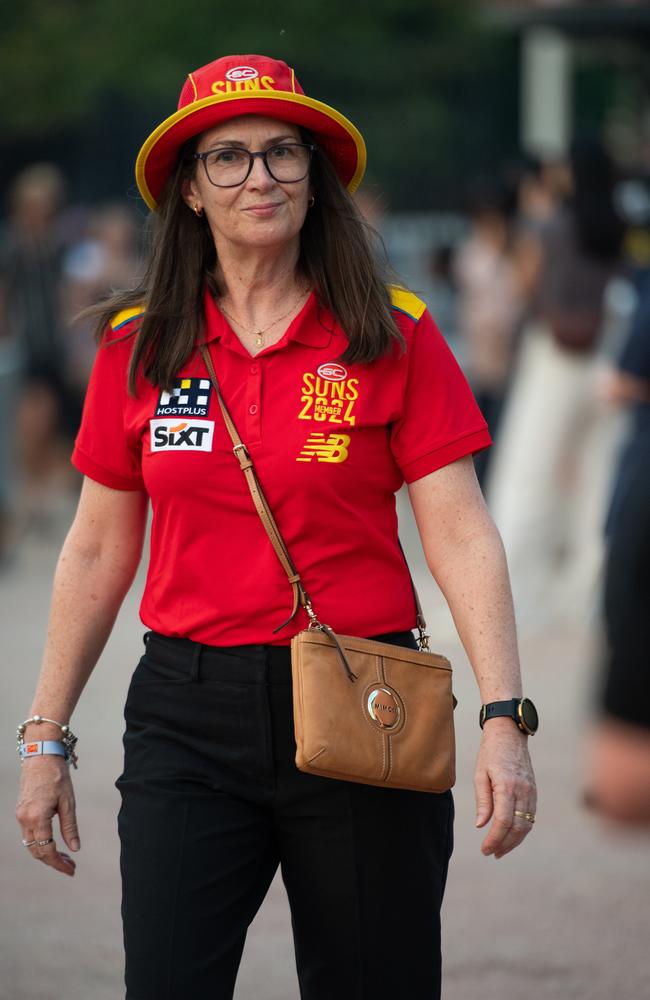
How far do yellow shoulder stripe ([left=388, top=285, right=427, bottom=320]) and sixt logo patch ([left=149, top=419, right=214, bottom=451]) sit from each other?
1.38 feet

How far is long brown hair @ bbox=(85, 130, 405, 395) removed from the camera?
3.00 m

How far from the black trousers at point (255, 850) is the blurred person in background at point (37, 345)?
29.1ft

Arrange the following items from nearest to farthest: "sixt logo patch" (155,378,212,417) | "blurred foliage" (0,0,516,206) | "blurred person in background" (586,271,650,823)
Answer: "blurred person in background" (586,271,650,823)
"sixt logo patch" (155,378,212,417)
"blurred foliage" (0,0,516,206)

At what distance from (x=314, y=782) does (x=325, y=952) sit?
1.03 ft

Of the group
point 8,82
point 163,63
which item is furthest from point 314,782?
point 8,82

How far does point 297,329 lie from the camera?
9.85 feet

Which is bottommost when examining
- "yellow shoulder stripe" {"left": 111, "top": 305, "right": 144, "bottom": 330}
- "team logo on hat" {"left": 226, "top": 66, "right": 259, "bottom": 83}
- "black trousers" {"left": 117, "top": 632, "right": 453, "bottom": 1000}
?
"black trousers" {"left": 117, "top": 632, "right": 453, "bottom": 1000}

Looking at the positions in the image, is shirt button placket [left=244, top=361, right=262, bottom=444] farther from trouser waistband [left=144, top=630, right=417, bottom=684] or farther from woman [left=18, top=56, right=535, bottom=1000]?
trouser waistband [left=144, top=630, right=417, bottom=684]

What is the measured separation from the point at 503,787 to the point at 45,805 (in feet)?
2.85

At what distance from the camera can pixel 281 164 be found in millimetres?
3066

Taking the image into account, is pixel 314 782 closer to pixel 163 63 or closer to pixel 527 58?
pixel 527 58

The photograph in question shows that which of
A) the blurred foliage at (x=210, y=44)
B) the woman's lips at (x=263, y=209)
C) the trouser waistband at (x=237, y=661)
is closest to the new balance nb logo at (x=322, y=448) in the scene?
the trouser waistband at (x=237, y=661)

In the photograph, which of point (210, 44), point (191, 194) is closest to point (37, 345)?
point (191, 194)

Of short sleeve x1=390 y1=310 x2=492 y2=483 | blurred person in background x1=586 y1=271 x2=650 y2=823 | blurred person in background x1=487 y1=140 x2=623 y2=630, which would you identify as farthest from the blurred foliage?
blurred person in background x1=586 y1=271 x2=650 y2=823
